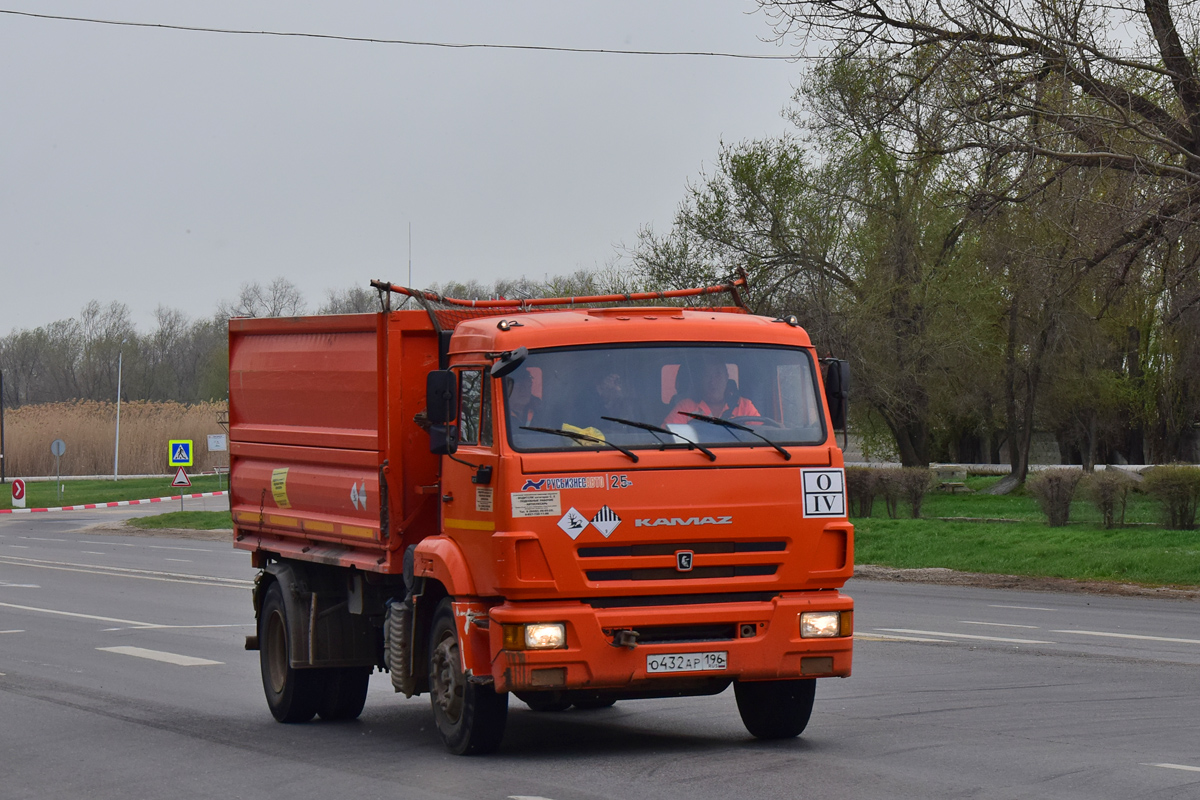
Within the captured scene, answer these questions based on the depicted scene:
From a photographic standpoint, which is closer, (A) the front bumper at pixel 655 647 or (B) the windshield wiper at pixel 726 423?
(A) the front bumper at pixel 655 647

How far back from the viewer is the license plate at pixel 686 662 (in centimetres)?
761

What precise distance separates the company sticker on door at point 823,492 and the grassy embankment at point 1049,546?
13.8 m

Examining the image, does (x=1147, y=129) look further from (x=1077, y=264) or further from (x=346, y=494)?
(x=346, y=494)

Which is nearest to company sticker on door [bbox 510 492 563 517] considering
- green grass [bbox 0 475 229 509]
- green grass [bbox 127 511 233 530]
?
green grass [bbox 127 511 233 530]

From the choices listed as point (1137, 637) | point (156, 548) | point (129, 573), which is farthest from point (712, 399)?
point (156, 548)

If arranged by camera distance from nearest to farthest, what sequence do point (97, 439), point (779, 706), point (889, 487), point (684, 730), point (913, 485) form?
point (779, 706) → point (684, 730) → point (913, 485) → point (889, 487) → point (97, 439)

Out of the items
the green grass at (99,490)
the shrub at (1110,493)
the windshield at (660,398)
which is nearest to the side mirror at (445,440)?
the windshield at (660,398)

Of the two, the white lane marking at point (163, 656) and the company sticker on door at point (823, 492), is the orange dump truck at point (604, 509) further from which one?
the white lane marking at point (163, 656)

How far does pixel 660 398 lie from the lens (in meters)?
7.93

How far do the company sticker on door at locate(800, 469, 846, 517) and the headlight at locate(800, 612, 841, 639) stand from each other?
51 centimetres

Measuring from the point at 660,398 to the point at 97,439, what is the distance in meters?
62.1

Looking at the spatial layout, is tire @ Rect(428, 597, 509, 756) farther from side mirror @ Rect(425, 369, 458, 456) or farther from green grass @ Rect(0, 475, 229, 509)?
green grass @ Rect(0, 475, 229, 509)

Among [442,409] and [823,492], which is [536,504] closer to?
[442,409]

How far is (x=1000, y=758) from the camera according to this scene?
7.79m
